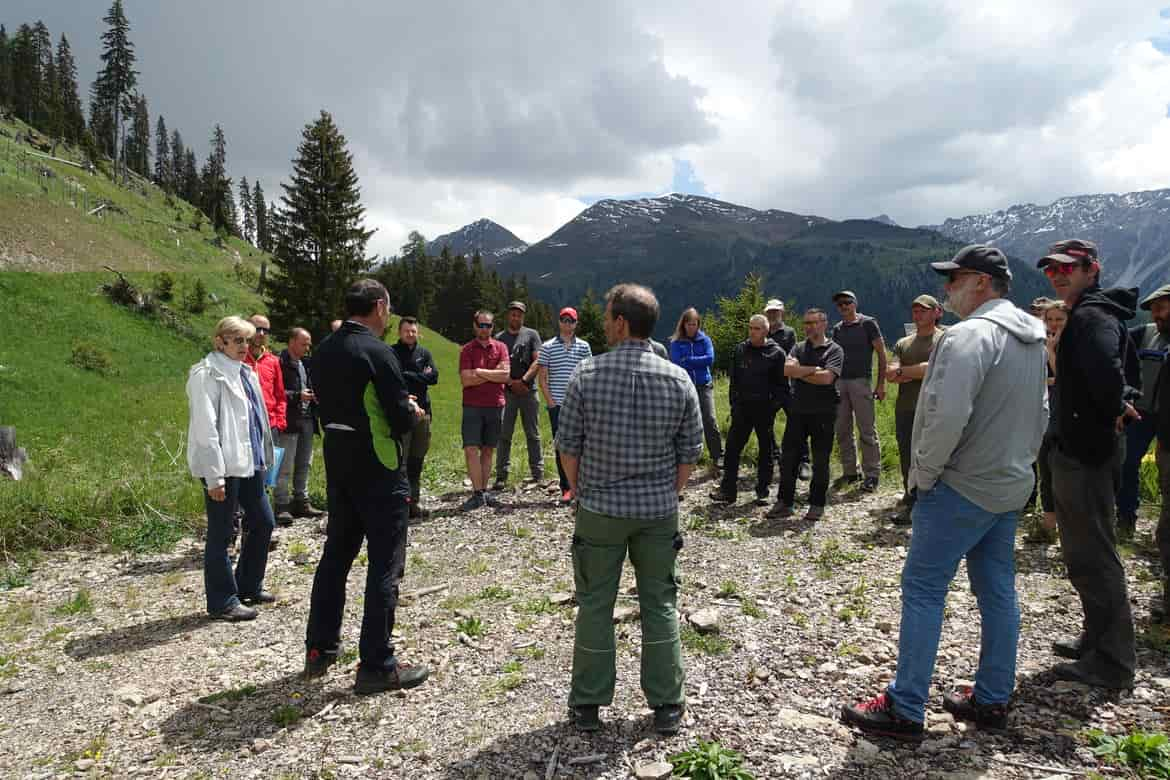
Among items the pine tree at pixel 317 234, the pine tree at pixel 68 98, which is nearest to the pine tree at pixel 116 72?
the pine tree at pixel 68 98

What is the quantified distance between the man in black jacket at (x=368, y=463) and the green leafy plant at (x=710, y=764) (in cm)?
209

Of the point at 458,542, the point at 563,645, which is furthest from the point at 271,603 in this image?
the point at 563,645

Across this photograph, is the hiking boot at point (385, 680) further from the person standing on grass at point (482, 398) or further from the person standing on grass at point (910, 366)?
the person standing on grass at point (910, 366)

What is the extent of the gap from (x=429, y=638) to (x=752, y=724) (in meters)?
2.83

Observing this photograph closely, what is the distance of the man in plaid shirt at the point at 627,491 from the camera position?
3.84m

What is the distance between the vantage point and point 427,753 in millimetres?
3910

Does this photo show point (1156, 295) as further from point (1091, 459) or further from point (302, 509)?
point (302, 509)

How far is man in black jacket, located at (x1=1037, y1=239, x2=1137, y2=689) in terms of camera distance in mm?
4156

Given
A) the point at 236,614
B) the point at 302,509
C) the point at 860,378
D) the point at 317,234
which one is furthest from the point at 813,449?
the point at 317,234

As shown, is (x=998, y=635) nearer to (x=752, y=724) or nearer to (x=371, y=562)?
(x=752, y=724)

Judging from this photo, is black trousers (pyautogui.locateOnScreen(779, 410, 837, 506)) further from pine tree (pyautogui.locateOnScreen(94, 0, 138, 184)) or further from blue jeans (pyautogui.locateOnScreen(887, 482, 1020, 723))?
pine tree (pyautogui.locateOnScreen(94, 0, 138, 184))

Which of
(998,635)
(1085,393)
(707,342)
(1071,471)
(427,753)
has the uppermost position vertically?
(707,342)

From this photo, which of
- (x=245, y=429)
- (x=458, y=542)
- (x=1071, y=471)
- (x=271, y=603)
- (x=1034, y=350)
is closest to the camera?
(x=1034, y=350)

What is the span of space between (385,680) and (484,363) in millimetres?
5600
